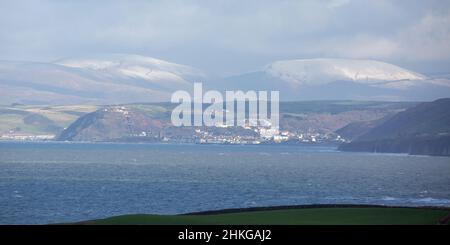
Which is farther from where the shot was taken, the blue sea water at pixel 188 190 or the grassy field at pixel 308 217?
the blue sea water at pixel 188 190

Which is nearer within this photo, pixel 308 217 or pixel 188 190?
pixel 308 217

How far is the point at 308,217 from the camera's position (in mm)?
45188

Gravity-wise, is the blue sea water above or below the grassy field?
below

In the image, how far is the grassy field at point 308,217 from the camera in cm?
4141

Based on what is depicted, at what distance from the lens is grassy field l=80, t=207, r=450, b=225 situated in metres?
41.4

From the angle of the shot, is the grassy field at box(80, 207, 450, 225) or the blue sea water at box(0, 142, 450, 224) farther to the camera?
the blue sea water at box(0, 142, 450, 224)

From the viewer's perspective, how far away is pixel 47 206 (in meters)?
73.2

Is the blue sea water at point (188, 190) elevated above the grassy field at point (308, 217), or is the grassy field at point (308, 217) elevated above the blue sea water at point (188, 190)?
the grassy field at point (308, 217)

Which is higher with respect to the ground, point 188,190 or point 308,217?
point 308,217
